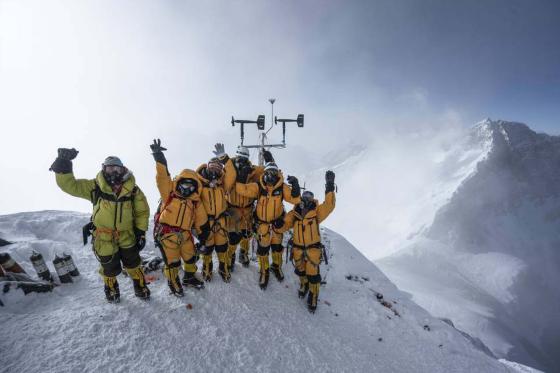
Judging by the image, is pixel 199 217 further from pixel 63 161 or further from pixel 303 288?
pixel 303 288

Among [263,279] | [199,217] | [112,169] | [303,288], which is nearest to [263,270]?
[263,279]

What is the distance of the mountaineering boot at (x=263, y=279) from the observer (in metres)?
6.81

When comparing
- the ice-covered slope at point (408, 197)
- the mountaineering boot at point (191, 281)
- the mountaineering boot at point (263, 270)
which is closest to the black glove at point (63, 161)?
the mountaineering boot at point (191, 281)

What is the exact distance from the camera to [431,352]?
695 centimetres

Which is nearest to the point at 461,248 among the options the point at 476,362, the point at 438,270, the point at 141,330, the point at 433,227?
the point at 433,227

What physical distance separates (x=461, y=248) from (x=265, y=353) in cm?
12762

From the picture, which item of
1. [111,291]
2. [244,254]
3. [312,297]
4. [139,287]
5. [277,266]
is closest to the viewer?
[111,291]

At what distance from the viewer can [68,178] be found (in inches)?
187

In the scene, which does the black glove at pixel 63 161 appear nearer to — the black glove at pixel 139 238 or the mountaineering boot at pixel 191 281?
the black glove at pixel 139 238

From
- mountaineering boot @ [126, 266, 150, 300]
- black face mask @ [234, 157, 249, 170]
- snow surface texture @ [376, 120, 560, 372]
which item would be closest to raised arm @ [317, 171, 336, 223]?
black face mask @ [234, 157, 249, 170]

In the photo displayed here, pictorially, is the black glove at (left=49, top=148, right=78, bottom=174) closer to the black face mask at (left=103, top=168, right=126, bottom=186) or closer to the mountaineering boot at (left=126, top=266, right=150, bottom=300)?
the black face mask at (left=103, top=168, right=126, bottom=186)

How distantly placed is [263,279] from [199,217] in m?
2.25

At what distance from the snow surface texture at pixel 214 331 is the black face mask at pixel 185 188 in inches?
81.1

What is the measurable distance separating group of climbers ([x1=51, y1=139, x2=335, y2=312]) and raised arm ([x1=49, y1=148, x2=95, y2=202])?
14 millimetres
